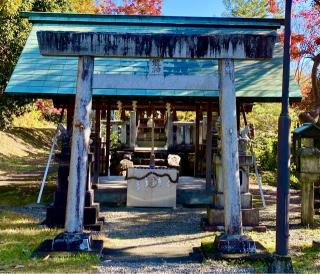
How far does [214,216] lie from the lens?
912 centimetres

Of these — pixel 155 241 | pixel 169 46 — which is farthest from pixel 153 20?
pixel 155 241

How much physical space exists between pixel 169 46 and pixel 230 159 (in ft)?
6.16

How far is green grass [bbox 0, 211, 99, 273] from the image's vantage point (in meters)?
5.93

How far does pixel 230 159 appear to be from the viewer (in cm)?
691

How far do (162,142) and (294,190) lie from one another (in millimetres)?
5536

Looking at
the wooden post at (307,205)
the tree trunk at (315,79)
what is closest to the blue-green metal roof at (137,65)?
the tree trunk at (315,79)

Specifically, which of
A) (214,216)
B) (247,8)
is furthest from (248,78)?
(247,8)

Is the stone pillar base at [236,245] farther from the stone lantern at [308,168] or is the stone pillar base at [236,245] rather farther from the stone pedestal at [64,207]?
the stone lantern at [308,168]

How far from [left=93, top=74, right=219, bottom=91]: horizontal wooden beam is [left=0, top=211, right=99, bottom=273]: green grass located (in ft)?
8.46

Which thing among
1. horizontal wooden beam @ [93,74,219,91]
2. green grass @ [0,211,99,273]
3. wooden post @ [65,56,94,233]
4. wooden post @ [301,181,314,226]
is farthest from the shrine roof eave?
wooden post @ [65,56,94,233]

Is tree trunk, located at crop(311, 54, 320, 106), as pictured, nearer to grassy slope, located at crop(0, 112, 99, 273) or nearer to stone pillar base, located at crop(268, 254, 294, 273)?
grassy slope, located at crop(0, 112, 99, 273)

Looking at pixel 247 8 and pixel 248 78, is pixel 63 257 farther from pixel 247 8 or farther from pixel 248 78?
pixel 247 8

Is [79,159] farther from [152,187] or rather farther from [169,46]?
[152,187]

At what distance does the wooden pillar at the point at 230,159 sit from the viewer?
22.6ft
